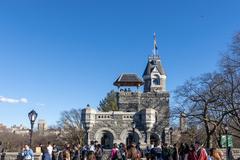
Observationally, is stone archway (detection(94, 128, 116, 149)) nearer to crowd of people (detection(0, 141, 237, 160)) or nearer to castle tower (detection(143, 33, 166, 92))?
castle tower (detection(143, 33, 166, 92))

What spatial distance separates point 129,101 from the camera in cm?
5353

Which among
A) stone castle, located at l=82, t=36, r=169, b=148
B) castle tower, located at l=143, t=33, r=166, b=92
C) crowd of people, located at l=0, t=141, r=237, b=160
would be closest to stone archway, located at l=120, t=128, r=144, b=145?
stone castle, located at l=82, t=36, r=169, b=148

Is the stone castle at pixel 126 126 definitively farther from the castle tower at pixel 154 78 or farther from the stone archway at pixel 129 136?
the castle tower at pixel 154 78

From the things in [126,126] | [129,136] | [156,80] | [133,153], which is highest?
[156,80]

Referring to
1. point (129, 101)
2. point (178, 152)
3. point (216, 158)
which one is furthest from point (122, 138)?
point (216, 158)

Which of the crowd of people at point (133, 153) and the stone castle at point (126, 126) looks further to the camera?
the stone castle at point (126, 126)

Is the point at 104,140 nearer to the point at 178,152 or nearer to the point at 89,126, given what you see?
the point at 89,126

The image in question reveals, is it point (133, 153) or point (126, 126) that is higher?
point (126, 126)

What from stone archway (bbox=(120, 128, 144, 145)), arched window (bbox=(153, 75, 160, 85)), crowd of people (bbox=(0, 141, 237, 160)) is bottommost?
crowd of people (bbox=(0, 141, 237, 160))

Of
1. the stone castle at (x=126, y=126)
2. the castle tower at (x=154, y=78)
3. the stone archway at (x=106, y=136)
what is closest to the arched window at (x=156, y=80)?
the castle tower at (x=154, y=78)

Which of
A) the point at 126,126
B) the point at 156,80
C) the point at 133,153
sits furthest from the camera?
the point at 156,80

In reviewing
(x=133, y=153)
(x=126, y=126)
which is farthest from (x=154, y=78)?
(x=133, y=153)

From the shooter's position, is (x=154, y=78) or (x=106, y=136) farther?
(x=154, y=78)

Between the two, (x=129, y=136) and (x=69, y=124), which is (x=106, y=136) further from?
(x=69, y=124)
